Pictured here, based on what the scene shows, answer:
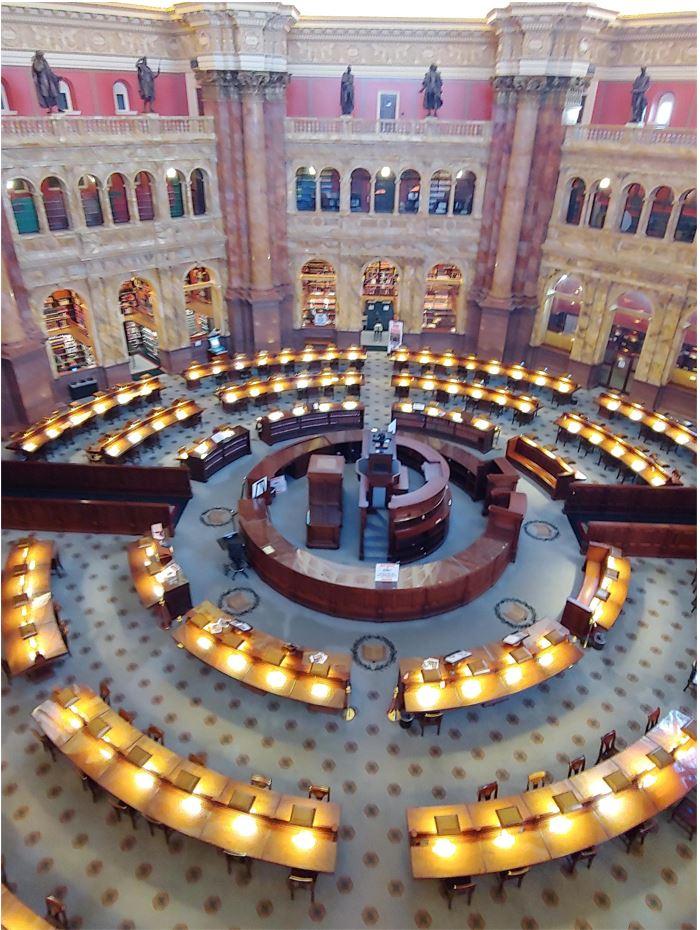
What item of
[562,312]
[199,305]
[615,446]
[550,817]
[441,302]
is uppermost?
[441,302]

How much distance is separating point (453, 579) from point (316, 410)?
837cm

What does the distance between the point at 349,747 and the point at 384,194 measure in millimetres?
20262

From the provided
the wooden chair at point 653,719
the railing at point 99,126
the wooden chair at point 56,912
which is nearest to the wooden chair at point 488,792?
the wooden chair at point 653,719

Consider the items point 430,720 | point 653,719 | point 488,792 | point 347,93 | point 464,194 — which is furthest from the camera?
point 464,194

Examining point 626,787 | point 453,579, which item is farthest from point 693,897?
point 453,579

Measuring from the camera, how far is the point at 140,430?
57.9 feet

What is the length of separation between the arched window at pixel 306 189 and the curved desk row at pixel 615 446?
41.4 ft

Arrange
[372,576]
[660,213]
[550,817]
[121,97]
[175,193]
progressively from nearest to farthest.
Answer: [550,817] < [372,576] < [660,213] < [121,97] < [175,193]

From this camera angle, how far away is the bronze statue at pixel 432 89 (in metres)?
20.5

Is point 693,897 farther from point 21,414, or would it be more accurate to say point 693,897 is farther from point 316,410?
point 21,414

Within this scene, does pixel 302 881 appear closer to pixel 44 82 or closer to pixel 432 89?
pixel 44 82

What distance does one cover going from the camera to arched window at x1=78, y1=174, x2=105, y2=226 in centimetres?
2105

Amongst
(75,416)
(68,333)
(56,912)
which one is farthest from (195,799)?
(68,333)

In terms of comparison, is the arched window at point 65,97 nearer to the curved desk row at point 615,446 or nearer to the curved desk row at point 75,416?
the curved desk row at point 75,416
